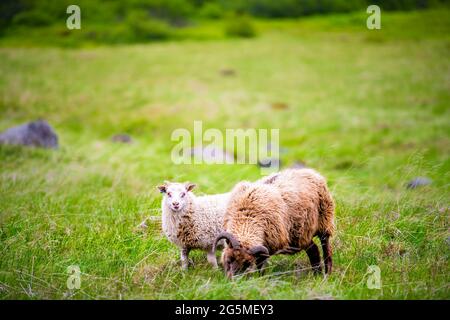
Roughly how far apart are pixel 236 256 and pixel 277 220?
0.92m

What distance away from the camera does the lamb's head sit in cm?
738

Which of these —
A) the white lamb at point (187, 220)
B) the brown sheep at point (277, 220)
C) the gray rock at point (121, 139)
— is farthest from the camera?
the gray rock at point (121, 139)

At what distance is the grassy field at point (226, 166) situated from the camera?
638cm

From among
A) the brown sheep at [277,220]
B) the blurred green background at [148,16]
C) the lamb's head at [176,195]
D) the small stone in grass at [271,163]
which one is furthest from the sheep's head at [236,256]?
the blurred green background at [148,16]

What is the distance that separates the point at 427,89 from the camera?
106 feet

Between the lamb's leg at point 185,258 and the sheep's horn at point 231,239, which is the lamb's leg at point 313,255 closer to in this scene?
the sheep's horn at point 231,239

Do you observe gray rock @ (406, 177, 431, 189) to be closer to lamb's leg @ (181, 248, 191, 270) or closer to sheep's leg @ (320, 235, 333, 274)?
sheep's leg @ (320, 235, 333, 274)

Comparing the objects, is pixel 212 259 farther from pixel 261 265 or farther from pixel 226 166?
pixel 226 166

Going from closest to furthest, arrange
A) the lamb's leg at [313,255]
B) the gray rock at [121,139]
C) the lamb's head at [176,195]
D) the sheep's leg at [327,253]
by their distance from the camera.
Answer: the sheep's leg at [327,253] → the lamb's leg at [313,255] → the lamb's head at [176,195] → the gray rock at [121,139]

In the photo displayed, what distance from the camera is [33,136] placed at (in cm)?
1811

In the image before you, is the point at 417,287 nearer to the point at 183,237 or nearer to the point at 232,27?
the point at 183,237

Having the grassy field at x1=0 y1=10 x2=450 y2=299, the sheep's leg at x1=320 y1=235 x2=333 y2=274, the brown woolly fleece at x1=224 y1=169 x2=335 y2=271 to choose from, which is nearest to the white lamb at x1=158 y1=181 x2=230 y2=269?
the grassy field at x1=0 y1=10 x2=450 y2=299

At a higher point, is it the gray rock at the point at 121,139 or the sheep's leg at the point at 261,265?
the sheep's leg at the point at 261,265

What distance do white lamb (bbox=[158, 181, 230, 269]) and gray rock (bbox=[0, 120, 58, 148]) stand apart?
1222 cm
